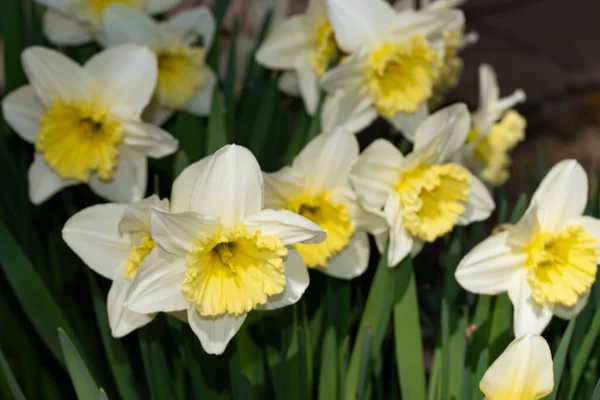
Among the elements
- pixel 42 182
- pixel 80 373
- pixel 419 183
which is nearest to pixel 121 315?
pixel 80 373

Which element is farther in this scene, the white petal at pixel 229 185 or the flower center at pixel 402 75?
the flower center at pixel 402 75

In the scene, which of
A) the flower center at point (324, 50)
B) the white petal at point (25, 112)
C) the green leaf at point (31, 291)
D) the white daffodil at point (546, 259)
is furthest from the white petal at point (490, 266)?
the white petal at point (25, 112)

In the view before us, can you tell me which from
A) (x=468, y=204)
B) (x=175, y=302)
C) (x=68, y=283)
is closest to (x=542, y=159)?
(x=468, y=204)

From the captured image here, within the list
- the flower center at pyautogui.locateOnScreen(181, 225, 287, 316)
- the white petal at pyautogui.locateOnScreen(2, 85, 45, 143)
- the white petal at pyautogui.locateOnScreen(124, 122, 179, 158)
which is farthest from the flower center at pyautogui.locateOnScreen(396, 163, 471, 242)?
the white petal at pyautogui.locateOnScreen(2, 85, 45, 143)

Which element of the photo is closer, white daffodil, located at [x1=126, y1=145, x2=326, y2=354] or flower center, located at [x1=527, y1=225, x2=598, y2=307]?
white daffodil, located at [x1=126, y1=145, x2=326, y2=354]

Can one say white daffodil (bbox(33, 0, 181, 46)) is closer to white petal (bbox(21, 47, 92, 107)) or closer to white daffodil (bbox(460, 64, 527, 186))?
white petal (bbox(21, 47, 92, 107))

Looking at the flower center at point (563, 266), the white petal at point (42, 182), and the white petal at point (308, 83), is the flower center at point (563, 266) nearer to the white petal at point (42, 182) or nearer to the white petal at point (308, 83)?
the white petal at point (308, 83)
